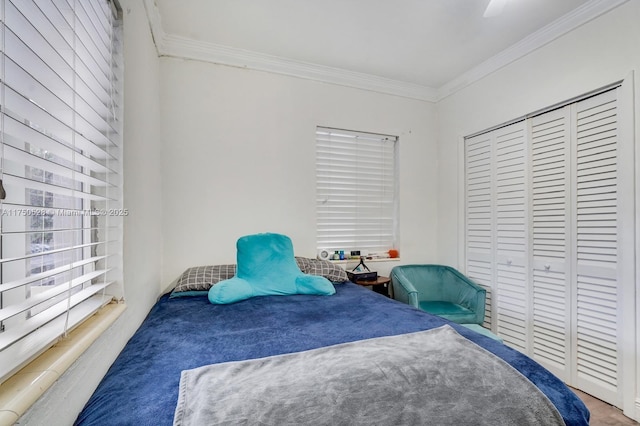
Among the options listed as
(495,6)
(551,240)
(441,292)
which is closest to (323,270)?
(441,292)

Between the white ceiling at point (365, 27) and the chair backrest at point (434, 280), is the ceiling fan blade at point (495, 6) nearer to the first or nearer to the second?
the white ceiling at point (365, 27)

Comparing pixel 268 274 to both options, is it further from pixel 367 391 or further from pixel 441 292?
pixel 441 292

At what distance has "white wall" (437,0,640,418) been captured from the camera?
1797 mm

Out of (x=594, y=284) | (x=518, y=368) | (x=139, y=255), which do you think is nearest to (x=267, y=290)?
(x=139, y=255)

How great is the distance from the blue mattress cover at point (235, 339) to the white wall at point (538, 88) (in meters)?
1.43

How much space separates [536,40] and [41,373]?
3.36 meters

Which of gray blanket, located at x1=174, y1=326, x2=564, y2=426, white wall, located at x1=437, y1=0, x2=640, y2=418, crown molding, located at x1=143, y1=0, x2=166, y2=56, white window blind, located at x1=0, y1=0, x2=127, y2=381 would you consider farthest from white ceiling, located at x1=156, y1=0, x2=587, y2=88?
gray blanket, located at x1=174, y1=326, x2=564, y2=426

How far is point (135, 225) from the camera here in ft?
5.09

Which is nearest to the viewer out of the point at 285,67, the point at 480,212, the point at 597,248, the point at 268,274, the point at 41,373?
the point at 41,373

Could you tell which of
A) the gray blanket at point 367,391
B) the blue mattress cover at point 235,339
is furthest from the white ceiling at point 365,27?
the gray blanket at point 367,391

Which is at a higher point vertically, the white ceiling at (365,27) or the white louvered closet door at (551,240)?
the white ceiling at (365,27)

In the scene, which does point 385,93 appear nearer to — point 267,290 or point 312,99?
point 312,99

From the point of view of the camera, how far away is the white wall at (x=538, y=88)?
5.90 feet

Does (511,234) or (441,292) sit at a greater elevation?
(511,234)
